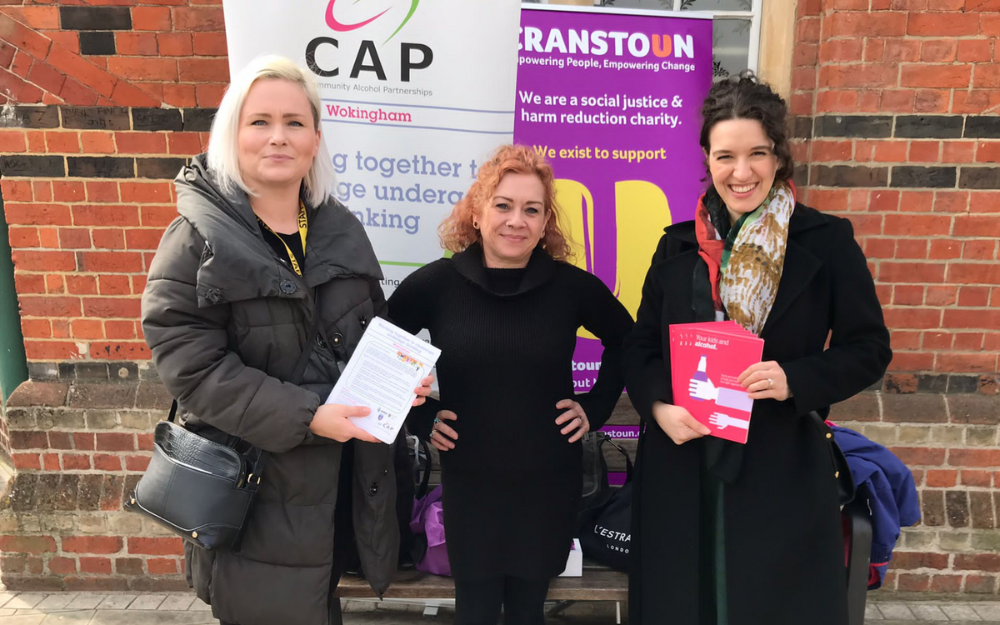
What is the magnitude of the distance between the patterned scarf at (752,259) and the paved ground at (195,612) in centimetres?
192

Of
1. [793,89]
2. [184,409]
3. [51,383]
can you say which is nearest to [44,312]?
[51,383]

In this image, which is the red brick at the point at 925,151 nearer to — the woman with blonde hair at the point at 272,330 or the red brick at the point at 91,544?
the woman with blonde hair at the point at 272,330

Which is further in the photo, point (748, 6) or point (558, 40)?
point (748, 6)

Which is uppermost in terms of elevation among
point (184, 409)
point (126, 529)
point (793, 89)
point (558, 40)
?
point (558, 40)

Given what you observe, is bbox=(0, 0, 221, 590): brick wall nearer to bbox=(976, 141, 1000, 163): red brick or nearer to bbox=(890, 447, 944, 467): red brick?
bbox=(976, 141, 1000, 163): red brick

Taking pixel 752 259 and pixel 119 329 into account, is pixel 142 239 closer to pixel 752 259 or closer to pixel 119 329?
pixel 119 329

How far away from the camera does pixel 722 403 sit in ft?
6.01

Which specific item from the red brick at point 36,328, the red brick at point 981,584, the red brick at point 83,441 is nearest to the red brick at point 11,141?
the red brick at point 36,328

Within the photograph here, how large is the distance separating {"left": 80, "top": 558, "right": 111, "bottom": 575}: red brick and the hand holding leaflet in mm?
2368

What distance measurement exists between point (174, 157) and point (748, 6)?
9.29 feet

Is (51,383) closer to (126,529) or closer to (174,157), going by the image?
(126,529)

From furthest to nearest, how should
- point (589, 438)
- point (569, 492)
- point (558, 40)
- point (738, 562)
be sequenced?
point (558, 40)
point (589, 438)
point (569, 492)
point (738, 562)

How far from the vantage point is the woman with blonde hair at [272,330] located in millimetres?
1640

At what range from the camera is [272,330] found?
5.64ft
